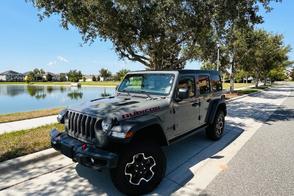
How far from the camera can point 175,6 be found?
10.6m

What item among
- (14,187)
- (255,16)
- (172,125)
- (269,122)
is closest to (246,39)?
(255,16)

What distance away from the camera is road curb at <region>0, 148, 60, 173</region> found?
4749 millimetres

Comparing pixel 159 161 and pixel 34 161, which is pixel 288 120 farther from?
pixel 34 161

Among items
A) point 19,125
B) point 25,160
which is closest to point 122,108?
point 25,160

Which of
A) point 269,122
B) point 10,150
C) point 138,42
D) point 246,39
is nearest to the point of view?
point 10,150

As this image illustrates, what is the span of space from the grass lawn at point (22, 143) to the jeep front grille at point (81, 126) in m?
1.64

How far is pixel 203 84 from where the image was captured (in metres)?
6.48

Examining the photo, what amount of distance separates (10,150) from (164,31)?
27.1ft

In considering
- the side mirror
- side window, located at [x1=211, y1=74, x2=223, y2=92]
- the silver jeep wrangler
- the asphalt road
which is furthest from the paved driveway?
side window, located at [x1=211, y1=74, x2=223, y2=92]

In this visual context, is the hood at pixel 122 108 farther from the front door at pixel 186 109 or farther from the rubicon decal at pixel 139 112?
the front door at pixel 186 109

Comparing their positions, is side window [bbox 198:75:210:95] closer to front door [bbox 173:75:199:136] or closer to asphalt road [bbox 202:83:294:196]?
front door [bbox 173:75:199:136]

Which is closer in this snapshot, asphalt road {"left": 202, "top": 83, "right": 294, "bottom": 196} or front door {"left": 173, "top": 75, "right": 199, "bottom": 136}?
asphalt road {"left": 202, "top": 83, "right": 294, "bottom": 196}

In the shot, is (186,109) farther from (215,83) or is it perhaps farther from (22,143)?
(22,143)

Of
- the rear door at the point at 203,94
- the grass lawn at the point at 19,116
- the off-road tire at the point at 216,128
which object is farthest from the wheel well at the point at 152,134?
the grass lawn at the point at 19,116
